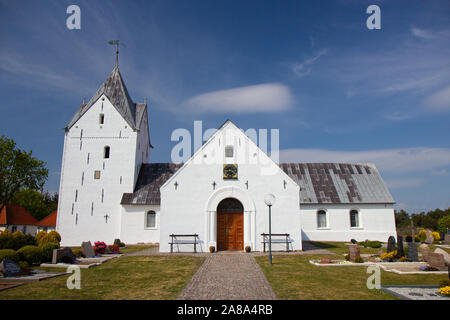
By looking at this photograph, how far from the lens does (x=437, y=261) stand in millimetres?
13211

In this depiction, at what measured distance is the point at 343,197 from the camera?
2972cm

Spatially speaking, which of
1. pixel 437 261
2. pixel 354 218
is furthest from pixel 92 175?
pixel 437 261

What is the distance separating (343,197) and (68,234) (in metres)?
26.8

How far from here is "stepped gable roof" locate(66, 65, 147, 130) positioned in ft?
98.1

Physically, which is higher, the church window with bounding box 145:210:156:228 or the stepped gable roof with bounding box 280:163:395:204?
the stepped gable roof with bounding box 280:163:395:204

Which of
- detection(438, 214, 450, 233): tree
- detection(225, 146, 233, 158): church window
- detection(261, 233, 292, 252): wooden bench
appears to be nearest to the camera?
detection(261, 233, 292, 252): wooden bench

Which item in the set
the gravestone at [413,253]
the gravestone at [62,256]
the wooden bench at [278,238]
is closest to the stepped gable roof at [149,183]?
the wooden bench at [278,238]

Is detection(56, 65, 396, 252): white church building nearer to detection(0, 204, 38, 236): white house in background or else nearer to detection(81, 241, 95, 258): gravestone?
A: detection(81, 241, 95, 258): gravestone

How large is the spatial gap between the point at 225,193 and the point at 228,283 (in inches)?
395

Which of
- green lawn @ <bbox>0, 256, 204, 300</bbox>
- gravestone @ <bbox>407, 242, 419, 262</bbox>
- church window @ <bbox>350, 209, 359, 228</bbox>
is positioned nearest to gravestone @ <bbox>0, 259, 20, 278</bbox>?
green lawn @ <bbox>0, 256, 204, 300</bbox>

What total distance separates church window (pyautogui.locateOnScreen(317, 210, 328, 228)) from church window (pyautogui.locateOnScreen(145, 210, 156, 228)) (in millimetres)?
16236

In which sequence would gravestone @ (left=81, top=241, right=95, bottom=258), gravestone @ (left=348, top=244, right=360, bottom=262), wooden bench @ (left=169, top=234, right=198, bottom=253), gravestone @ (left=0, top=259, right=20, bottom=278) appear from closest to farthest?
gravestone @ (left=0, top=259, right=20, bottom=278), gravestone @ (left=348, top=244, right=360, bottom=262), gravestone @ (left=81, top=241, right=95, bottom=258), wooden bench @ (left=169, top=234, right=198, bottom=253)

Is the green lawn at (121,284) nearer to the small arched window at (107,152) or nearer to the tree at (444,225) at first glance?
the small arched window at (107,152)
